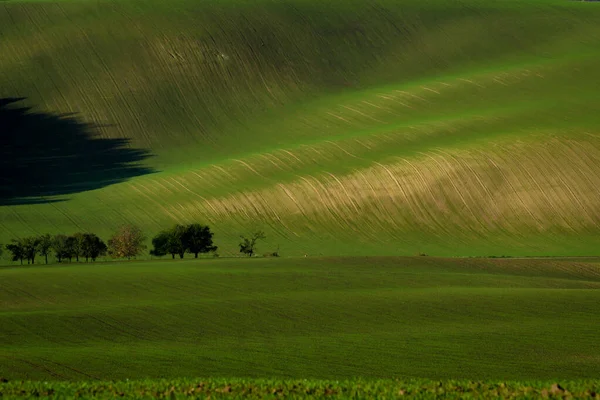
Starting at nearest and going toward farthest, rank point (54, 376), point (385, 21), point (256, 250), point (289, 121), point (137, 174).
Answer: point (54, 376), point (256, 250), point (137, 174), point (289, 121), point (385, 21)

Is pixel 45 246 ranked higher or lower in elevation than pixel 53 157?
lower

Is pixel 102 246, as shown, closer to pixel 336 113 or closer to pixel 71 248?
pixel 71 248

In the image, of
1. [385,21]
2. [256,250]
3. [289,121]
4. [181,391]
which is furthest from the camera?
[385,21]

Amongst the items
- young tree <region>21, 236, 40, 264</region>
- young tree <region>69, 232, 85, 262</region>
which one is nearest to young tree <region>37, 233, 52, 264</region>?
young tree <region>21, 236, 40, 264</region>

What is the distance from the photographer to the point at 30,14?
379 feet

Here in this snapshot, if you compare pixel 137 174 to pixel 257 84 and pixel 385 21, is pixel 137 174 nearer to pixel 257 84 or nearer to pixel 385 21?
pixel 257 84

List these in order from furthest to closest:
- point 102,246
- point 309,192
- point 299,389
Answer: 1. point 309,192
2. point 102,246
3. point 299,389

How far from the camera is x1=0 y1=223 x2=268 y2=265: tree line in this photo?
62750 mm

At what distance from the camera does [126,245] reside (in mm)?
66125

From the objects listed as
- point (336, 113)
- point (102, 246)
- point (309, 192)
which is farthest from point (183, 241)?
point (336, 113)

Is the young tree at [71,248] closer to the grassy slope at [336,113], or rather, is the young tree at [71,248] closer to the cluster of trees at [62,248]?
the cluster of trees at [62,248]

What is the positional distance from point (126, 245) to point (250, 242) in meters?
8.53

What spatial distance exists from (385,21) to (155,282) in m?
83.5

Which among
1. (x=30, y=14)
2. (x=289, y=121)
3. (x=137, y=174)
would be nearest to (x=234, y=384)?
(x=137, y=174)
